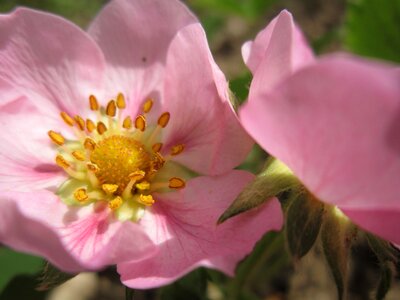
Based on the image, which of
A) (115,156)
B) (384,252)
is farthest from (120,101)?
(384,252)

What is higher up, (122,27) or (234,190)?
(122,27)

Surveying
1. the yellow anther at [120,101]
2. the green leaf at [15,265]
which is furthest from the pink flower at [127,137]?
the green leaf at [15,265]

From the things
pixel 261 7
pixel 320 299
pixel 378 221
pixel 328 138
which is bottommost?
pixel 320 299

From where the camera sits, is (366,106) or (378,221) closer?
(366,106)

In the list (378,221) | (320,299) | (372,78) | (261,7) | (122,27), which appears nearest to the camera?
(372,78)

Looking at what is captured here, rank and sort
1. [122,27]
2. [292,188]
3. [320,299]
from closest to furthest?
[292,188] → [122,27] → [320,299]

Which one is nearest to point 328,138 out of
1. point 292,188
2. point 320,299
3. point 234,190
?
point 292,188

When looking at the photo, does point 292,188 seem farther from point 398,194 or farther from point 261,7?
point 261,7
